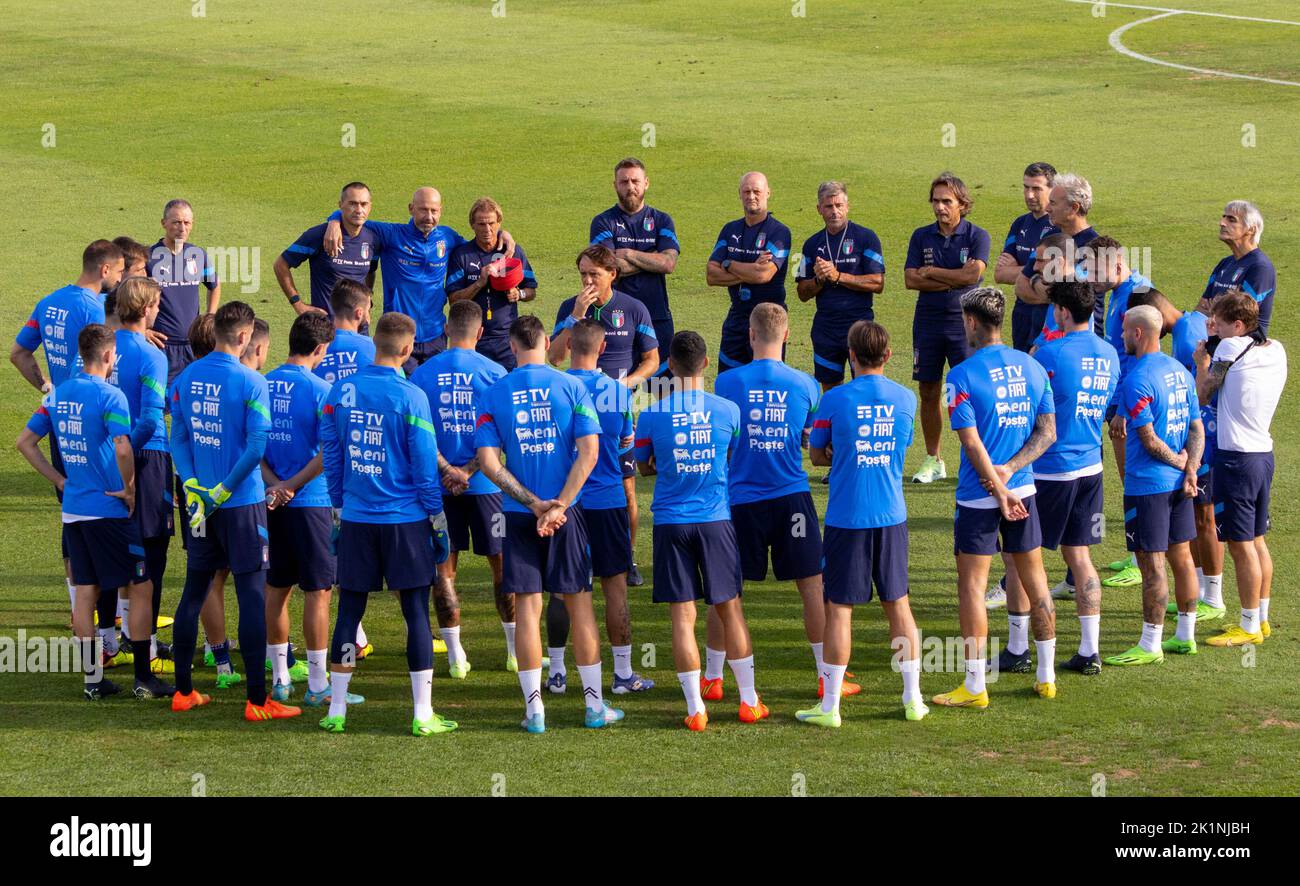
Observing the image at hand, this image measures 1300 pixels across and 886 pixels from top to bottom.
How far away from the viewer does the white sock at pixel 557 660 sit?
986 centimetres

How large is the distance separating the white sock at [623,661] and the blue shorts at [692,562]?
747 mm

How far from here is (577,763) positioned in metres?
8.70

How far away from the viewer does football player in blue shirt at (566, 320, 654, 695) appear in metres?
9.41

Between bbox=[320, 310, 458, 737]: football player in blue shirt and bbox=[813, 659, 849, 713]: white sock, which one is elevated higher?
bbox=[320, 310, 458, 737]: football player in blue shirt

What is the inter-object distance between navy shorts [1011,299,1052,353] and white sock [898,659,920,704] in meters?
4.56

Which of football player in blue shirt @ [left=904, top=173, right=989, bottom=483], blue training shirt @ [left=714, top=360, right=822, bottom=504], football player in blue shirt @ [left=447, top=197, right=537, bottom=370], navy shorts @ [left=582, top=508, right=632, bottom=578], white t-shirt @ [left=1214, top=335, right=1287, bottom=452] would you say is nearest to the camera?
blue training shirt @ [left=714, top=360, right=822, bottom=504]

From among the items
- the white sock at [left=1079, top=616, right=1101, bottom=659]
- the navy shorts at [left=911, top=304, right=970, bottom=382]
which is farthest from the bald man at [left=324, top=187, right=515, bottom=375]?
the white sock at [left=1079, top=616, right=1101, bottom=659]

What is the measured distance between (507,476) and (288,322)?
441 inches

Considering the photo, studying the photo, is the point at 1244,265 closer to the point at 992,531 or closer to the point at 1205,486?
the point at 1205,486

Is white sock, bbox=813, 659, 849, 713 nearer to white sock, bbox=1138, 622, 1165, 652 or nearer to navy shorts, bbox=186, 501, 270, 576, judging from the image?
white sock, bbox=1138, 622, 1165, 652

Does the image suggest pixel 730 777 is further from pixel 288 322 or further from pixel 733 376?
pixel 288 322

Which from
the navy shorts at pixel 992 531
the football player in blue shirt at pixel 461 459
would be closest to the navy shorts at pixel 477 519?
the football player in blue shirt at pixel 461 459

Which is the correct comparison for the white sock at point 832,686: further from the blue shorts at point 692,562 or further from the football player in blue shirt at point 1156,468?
the football player in blue shirt at point 1156,468

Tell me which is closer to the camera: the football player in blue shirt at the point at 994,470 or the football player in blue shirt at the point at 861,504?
the football player in blue shirt at the point at 861,504
